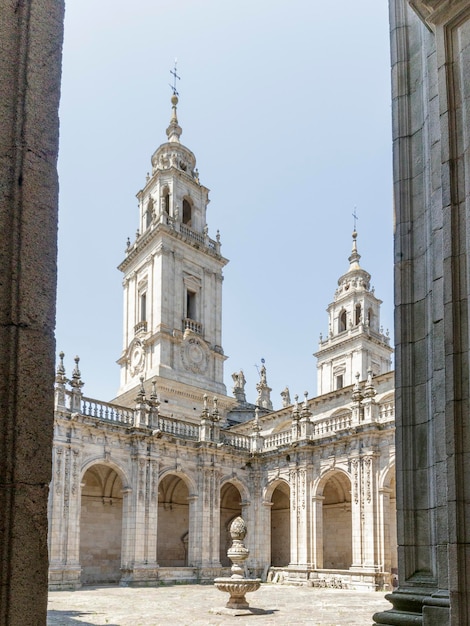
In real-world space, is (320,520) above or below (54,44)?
below

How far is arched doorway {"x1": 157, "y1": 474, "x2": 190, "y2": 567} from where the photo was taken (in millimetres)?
33125

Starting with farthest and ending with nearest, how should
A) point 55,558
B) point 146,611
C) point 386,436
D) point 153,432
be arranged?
1. point 153,432
2. point 386,436
3. point 55,558
4. point 146,611

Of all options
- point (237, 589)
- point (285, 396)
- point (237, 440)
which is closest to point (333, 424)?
point (237, 440)

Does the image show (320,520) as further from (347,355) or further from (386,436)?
(347,355)

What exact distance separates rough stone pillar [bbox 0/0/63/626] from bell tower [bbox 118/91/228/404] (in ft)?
106

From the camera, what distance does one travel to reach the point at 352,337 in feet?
153

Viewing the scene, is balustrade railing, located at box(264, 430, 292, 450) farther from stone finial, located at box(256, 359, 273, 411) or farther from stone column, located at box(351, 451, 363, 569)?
stone finial, located at box(256, 359, 273, 411)

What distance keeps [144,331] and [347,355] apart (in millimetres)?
16144

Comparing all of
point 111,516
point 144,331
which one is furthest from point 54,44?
point 144,331

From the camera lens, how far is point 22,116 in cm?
333

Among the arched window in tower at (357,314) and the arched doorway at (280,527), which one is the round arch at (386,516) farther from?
the arched window in tower at (357,314)

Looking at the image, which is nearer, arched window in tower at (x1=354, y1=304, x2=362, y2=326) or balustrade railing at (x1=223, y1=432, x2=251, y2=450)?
balustrade railing at (x1=223, y1=432, x2=251, y2=450)

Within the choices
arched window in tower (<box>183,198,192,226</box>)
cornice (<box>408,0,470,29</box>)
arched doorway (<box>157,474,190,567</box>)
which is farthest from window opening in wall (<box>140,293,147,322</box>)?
cornice (<box>408,0,470,29</box>)

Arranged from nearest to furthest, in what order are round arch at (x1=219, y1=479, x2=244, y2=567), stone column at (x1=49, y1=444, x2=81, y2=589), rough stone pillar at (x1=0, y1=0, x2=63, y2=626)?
rough stone pillar at (x1=0, y1=0, x2=63, y2=626) < stone column at (x1=49, y1=444, x2=81, y2=589) < round arch at (x1=219, y1=479, x2=244, y2=567)
